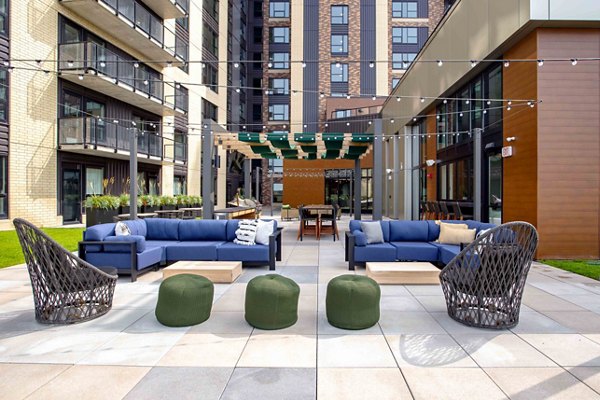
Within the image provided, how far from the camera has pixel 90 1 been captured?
519 inches

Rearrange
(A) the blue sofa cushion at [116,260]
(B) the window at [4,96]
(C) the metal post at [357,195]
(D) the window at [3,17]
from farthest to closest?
(C) the metal post at [357,195] < (B) the window at [4,96] < (D) the window at [3,17] < (A) the blue sofa cushion at [116,260]

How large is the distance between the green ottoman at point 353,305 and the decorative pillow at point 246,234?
3104 millimetres

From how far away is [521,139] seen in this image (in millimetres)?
7973

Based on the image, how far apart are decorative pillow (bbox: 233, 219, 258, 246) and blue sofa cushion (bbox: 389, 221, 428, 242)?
2.48 metres

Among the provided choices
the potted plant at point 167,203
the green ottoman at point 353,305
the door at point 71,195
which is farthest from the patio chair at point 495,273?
the door at point 71,195

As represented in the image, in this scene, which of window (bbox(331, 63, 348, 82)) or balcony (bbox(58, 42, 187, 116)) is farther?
window (bbox(331, 63, 348, 82))

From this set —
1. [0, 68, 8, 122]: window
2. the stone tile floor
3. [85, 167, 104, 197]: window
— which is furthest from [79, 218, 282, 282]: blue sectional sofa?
[85, 167, 104, 197]: window

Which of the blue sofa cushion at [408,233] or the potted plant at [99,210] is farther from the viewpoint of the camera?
the potted plant at [99,210]

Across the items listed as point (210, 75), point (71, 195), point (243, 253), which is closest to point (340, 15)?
point (210, 75)

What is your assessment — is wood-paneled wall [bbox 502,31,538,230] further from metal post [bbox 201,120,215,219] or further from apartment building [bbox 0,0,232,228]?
metal post [bbox 201,120,215,219]

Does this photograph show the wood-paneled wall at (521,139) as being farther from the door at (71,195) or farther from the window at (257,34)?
the window at (257,34)

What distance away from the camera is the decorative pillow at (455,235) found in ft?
21.5

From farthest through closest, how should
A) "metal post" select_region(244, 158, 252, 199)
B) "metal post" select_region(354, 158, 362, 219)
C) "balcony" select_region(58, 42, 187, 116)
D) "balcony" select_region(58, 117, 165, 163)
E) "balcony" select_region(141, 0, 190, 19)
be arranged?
"balcony" select_region(141, 0, 190, 19)
"metal post" select_region(244, 158, 252, 199)
"metal post" select_region(354, 158, 362, 219)
"balcony" select_region(58, 117, 165, 163)
"balcony" select_region(58, 42, 187, 116)

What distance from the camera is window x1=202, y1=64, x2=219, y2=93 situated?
24.2 metres
